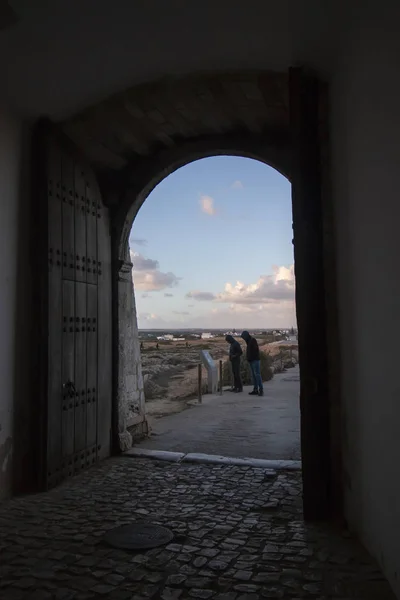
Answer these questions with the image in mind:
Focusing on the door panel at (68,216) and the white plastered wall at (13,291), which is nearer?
the white plastered wall at (13,291)

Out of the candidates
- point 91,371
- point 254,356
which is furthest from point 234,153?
point 254,356

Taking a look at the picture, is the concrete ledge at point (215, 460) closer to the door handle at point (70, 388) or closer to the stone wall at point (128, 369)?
the stone wall at point (128, 369)

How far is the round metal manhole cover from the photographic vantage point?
2.71 meters

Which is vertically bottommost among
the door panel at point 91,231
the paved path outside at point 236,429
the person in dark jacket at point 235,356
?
the paved path outside at point 236,429

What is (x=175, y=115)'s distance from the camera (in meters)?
4.38

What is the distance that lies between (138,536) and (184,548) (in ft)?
0.99

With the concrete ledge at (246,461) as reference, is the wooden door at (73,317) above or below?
above

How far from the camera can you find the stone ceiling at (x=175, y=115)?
385 centimetres

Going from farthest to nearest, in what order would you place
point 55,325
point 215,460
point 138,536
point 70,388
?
point 215,460 < point 70,388 < point 55,325 < point 138,536

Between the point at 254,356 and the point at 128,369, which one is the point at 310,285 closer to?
the point at 128,369

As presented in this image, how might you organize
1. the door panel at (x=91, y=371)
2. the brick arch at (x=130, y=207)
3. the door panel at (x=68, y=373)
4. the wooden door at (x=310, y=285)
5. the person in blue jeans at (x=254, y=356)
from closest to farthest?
the wooden door at (x=310, y=285)
the door panel at (x=68, y=373)
the door panel at (x=91, y=371)
the brick arch at (x=130, y=207)
the person in blue jeans at (x=254, y=356)

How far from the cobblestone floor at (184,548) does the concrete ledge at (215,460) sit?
0.30 m

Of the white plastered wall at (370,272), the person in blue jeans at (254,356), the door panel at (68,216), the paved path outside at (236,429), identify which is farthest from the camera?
the person in blue jeans at (254,356)

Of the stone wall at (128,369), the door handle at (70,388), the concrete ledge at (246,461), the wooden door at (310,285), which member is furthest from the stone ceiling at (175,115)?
the concrete ledge at (246,461)
